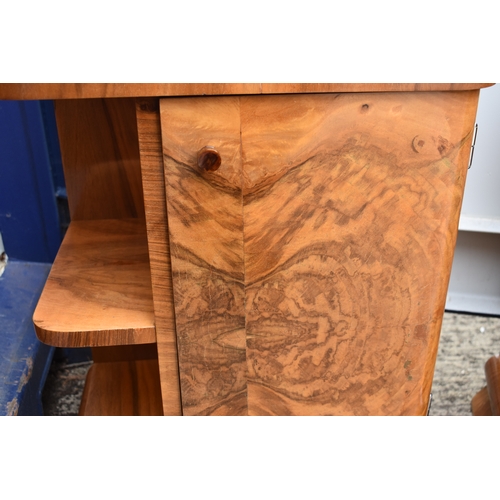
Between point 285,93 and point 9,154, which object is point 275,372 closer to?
point 285,93

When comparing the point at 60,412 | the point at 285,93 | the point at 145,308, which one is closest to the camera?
the point at 285,93

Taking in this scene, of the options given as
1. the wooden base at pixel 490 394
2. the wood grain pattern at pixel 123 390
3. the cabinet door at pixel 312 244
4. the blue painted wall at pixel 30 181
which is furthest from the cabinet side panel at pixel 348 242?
the blue painted wall at pixel 30 181

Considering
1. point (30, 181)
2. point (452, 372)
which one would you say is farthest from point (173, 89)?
point (452, 372)

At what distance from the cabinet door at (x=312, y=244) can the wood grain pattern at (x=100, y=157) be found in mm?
316

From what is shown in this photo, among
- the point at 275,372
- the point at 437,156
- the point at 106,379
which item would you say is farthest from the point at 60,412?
the point at 437,156

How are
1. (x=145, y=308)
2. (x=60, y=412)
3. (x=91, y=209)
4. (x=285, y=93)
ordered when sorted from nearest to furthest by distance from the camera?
1. (x=285, y=93)
2. (x=145, y=308)
3. (x=91, y=209)
4. (x=60, y=412)

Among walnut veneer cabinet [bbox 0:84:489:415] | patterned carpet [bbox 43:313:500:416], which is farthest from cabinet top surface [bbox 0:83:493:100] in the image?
patterned carpet [bbox 43:313:500:416]

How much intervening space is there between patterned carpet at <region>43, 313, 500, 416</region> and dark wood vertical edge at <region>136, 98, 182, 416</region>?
45 cm

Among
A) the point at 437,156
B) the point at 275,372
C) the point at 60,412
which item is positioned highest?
the point at 437,156

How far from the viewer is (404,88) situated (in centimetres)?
51

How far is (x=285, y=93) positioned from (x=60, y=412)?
0.76 m

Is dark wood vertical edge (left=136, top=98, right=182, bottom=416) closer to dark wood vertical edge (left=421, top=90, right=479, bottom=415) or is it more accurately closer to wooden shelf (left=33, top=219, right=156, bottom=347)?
wooden shelf (left=33, top=219, right=156, bottom=347)

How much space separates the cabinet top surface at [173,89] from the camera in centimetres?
48

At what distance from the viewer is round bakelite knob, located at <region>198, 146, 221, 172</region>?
1.68ft
